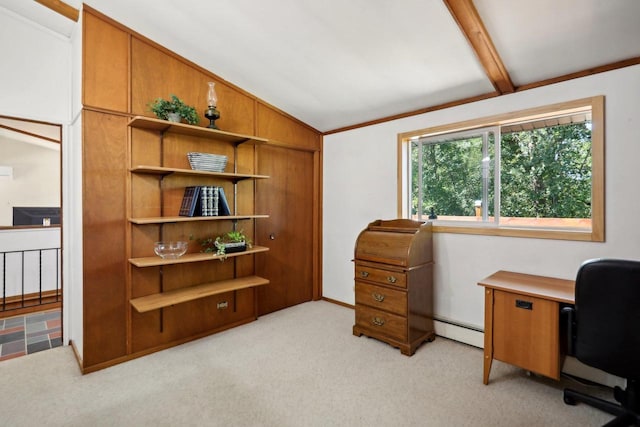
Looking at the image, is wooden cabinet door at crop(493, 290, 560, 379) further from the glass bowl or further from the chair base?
the glass bowl

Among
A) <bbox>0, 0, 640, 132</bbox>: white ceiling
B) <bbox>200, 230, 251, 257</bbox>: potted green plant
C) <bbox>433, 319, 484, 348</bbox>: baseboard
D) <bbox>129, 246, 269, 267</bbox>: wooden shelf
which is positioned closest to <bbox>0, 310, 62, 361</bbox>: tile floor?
<bbox>129, 246, 269, 267</bbox>: wooden shelf

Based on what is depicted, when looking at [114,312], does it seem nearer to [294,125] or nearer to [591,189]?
[294,125]

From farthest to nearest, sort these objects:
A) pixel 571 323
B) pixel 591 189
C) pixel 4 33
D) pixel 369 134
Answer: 1. pixel 369 134
2. pixel 4 33
3. pixel 591 189
4. pixel 571 323

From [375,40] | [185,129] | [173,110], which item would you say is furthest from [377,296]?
[173,110]

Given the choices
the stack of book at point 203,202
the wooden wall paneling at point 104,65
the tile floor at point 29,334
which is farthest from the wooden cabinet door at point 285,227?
the tile floor at point 29,334

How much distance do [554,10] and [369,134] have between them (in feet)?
6.52

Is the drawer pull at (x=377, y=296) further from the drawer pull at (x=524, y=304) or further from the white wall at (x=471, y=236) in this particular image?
the drawer pull at (x=524, y=304)

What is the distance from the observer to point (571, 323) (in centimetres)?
178

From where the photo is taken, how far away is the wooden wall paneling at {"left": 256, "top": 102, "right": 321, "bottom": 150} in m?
3.48

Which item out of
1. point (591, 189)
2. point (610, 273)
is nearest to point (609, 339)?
point (610, 273)

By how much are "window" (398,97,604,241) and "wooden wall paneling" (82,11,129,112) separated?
257 centimetres

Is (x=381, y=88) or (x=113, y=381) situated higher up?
(x=381, y=88)

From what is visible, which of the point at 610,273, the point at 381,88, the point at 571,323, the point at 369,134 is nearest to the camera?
the point at 610,273

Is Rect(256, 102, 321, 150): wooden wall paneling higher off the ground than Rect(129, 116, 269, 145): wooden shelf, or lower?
higher
